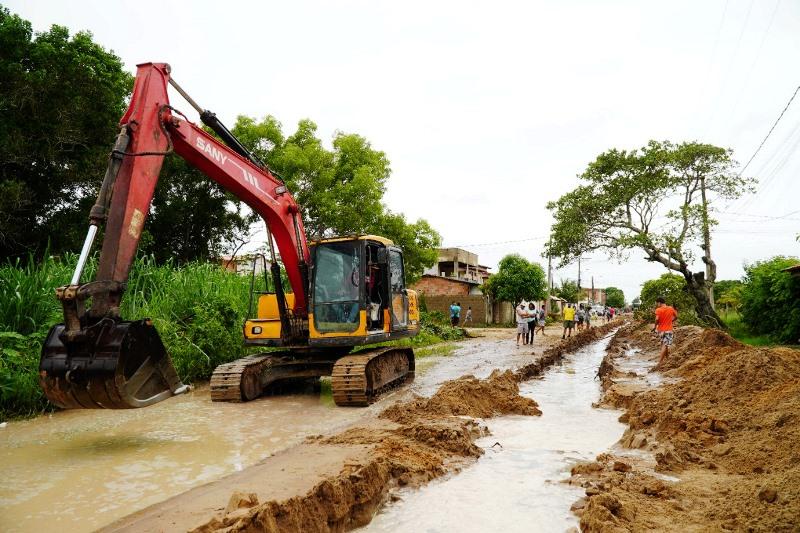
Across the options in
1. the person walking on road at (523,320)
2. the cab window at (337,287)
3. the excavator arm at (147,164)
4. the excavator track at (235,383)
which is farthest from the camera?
the person walking on road at (523,320)

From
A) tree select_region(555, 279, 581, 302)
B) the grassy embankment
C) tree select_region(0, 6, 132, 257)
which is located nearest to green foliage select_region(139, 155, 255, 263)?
tree select_region(0, 6, 132, 257)

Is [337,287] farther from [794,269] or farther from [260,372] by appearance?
[794,269]

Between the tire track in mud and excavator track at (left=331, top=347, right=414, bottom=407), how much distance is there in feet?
3.59

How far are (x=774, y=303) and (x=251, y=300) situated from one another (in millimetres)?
15904

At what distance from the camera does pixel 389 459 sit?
16.1ft

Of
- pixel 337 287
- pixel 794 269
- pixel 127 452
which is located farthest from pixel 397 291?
pixel 794 269

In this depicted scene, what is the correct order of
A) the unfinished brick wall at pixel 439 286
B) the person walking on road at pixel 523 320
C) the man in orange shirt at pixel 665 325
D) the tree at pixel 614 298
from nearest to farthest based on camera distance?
the man in orange shirt at pixel 665 325
the person walking on road at pixel 523 320
the unfinished brick wall at pixel 439 286
the tree at pixel 614 298

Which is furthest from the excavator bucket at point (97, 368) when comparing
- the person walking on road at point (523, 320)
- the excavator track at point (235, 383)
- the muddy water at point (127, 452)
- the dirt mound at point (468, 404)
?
the person walking on road at point (523, 320)

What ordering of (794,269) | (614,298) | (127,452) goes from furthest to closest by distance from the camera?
(614,298) < (794,269) < (127,452)

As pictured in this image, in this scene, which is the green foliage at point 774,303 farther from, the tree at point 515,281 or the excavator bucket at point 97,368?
the tree at point 515,281

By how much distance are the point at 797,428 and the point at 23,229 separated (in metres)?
17.5

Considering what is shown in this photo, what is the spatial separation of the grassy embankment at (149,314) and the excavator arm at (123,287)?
339 centimetres

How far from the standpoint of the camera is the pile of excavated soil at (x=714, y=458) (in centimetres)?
359

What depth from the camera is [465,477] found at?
16.4 ft
